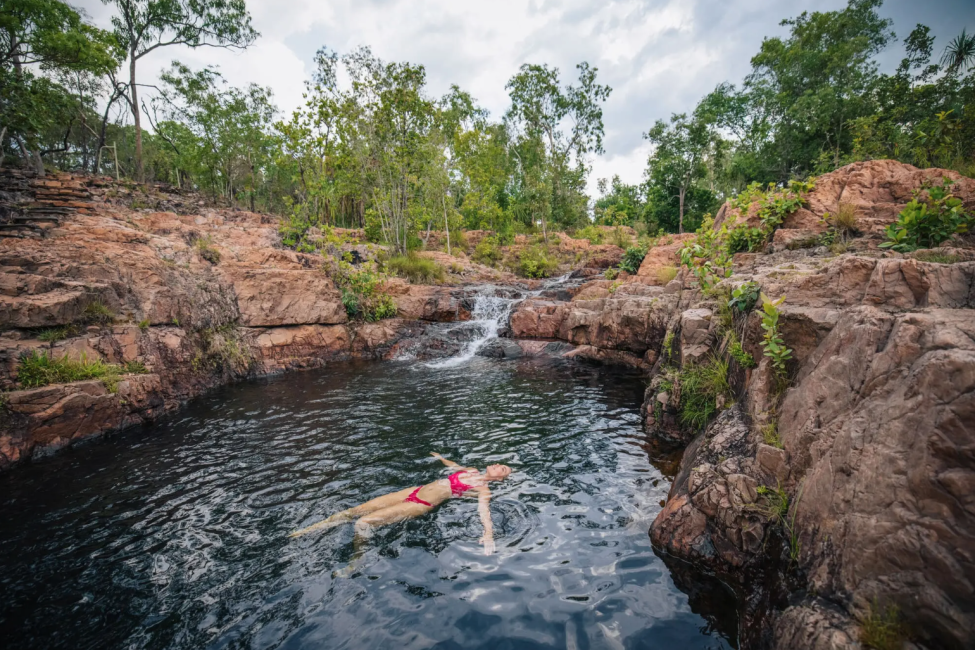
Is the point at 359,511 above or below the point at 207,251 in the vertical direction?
below

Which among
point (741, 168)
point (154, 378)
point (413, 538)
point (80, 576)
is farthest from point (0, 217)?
point (741, 168)

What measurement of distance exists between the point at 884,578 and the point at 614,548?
1999 mm

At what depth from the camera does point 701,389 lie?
17.8 feet

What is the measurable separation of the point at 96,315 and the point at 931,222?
13375mm

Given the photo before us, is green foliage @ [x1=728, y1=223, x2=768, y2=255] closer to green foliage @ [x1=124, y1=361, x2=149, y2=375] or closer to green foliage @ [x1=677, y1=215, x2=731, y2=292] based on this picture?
green foliage @ [x1=677, y1=215, x2=731, y2=292]

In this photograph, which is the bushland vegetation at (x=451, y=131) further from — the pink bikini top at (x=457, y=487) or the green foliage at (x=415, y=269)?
the pink bikini top at (x=457, y=487)

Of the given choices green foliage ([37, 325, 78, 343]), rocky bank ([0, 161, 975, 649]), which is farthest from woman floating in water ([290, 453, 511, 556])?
green foliage ([37, 325, 78, 343])

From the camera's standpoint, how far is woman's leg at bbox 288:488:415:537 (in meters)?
4.05

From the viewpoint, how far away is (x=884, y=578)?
201 centimetres

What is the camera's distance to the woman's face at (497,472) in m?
4.95

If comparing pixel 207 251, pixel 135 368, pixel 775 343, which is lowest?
pixel 135 368

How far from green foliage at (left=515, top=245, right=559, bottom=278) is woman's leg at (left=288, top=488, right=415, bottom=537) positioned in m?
19.2

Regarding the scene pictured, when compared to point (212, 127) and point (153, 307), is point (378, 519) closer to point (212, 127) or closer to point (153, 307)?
point (153, 307)

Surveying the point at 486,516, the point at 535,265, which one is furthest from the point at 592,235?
the point at 486,516
